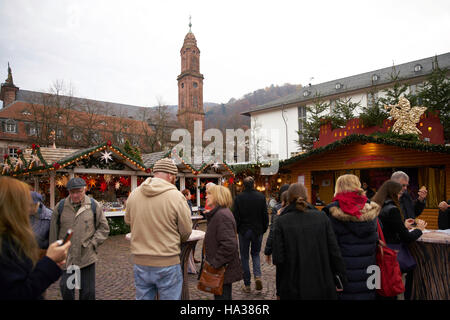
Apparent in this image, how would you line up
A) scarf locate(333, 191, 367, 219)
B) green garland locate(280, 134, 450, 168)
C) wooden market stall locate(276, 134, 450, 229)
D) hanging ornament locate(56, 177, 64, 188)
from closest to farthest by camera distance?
scarf locate(333, 191, 367, 219) → green garland locate(280, 134, 450, 168) → wooden market stall locate(276, 134, 450, 229) → hanging ornament locate(56, 177, 64, 188)

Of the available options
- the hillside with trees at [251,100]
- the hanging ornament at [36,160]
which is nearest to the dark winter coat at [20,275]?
the hanging ornament at [36,160]

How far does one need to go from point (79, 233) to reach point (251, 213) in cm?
257

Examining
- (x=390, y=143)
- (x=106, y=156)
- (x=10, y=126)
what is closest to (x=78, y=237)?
(x=106, y=156)

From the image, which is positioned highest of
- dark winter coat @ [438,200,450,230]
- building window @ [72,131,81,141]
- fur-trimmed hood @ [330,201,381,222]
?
building window @ [72,131,81,141]

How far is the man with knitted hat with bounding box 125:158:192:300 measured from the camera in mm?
2732

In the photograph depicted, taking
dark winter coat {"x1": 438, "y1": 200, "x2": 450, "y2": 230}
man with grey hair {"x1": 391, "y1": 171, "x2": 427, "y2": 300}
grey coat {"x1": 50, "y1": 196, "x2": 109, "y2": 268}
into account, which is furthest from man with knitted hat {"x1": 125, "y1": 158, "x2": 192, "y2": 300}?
dark winter coat {"x1": 438, "y1": 200, "x2": 450, "y2": 230}

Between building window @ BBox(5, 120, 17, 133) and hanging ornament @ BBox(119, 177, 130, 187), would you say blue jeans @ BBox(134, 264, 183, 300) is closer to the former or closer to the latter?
hanging ornament @ BBox(119, 177, 130, 187)

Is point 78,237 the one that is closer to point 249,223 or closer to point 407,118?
point 249,223

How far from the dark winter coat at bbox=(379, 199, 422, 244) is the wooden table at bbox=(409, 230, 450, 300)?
43 cm

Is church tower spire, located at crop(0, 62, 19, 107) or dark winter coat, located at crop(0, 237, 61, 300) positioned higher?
church tower spire, located at crop(0, 62, 19, 107)

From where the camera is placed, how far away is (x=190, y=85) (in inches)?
2421

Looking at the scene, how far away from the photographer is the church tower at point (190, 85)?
198 feet
